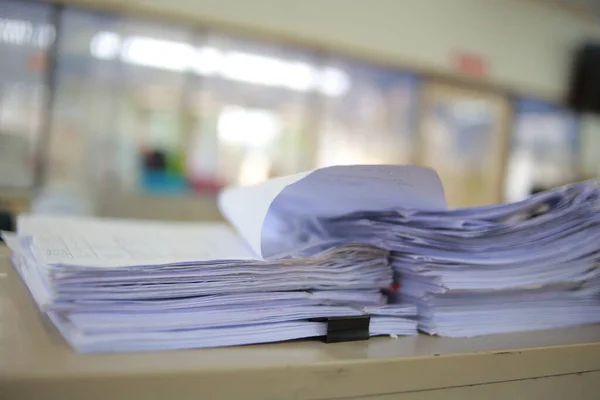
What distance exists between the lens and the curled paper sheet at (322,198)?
393mm

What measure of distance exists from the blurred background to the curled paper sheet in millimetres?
2365

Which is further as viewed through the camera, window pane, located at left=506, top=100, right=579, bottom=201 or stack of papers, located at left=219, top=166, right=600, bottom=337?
window pane, located at left=506, top=100, right=579, bottom=201

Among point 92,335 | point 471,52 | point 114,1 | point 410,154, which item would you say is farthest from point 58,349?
point 471,52

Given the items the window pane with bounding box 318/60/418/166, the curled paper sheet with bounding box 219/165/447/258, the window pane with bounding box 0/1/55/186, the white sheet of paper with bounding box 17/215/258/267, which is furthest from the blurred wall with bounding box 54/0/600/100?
the curled paper sheet with bounding box 219/165/447/258

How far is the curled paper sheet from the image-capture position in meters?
0.39

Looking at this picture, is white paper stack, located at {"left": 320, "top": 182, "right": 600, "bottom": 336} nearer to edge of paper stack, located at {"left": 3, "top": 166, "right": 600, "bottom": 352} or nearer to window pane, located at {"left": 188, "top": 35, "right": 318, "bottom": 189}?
edge of paper stack, located at {"left": 3, "top": 166, "right": 600, "bottom": 352}

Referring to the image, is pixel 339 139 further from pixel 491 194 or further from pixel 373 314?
pixel 373 314

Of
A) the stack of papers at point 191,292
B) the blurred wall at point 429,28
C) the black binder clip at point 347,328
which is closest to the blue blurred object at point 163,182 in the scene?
the blurred wall at point 429,28

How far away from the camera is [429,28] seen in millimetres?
3557

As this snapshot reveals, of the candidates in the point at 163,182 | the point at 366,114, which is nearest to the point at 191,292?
the point at 163,182

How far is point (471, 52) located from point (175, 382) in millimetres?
3915

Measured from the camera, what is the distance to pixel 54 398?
0.24 meters

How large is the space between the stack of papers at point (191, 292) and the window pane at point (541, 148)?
4.10 meters

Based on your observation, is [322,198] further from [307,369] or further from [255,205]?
[307,369]
